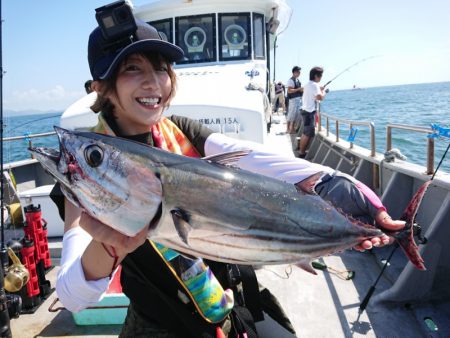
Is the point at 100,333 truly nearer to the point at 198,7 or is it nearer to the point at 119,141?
the point at 119,141

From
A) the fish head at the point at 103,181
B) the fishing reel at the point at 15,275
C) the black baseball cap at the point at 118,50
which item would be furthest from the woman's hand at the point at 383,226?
the fishing reel at the point at 15,275

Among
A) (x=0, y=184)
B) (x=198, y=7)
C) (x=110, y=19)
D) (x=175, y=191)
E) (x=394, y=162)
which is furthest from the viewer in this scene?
(x=198, y=7)

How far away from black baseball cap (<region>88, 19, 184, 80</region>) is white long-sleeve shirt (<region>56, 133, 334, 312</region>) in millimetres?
523

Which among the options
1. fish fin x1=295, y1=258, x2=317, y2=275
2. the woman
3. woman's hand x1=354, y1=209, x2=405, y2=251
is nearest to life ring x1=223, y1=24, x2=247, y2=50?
the woman

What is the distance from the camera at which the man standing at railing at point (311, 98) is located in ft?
30.5

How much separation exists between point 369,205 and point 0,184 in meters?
3.93

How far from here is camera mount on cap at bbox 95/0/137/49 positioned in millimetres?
1574

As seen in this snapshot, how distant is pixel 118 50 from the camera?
158 centimetres

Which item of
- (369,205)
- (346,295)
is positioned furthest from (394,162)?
(369,205)

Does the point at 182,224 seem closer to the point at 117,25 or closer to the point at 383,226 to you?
the point at 117,25

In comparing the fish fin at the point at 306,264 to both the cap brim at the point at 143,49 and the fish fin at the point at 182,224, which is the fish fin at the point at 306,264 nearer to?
the fish fin at the point at 182,224

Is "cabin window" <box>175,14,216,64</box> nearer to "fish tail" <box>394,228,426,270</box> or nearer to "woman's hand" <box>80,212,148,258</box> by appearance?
"fish tail" <box>394,228,426,270</box>

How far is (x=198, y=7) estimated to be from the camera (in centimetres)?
744

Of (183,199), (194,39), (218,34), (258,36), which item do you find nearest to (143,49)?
(183,199)
